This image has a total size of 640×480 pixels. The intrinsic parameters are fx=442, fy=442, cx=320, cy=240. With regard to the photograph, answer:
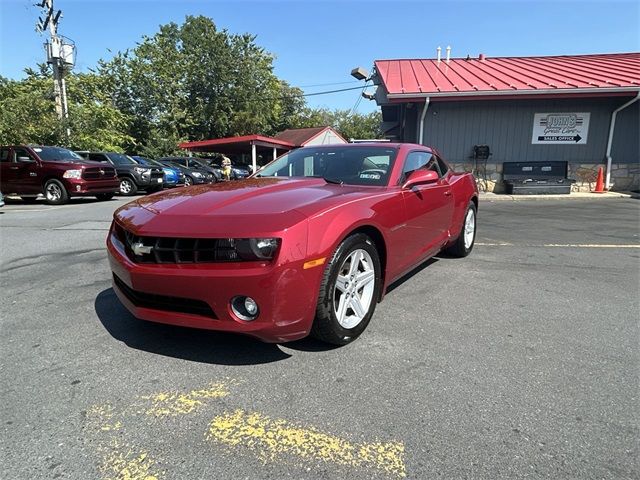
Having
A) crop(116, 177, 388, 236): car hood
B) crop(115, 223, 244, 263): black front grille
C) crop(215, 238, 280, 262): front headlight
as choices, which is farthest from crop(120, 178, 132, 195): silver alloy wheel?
crop(215, 238, 280, 262): front headlight

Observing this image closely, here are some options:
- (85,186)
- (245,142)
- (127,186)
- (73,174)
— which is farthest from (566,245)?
(245,142)

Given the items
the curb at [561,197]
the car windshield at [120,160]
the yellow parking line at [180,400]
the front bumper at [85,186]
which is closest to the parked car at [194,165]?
the car windshield at [120,160]

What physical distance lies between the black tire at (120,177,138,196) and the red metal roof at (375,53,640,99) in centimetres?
966

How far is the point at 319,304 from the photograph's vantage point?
2.70 m

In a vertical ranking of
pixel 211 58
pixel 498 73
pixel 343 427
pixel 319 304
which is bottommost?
pixel 343 427

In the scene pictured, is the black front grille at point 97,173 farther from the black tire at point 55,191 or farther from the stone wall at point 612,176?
the stone wall at point 612,176

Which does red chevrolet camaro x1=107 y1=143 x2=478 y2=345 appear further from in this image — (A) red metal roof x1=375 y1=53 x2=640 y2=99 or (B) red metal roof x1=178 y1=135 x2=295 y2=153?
(B) red metal roof x1=178 y1=135 x2=295 y2=153

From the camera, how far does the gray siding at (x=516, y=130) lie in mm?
15188

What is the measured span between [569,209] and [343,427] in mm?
11213

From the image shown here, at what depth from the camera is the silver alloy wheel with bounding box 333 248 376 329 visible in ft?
9.73

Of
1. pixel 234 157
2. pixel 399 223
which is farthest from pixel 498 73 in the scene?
pixel 234 157

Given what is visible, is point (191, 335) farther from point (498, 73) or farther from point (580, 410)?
point (498, 73)

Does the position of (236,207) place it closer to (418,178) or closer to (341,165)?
(341,165)

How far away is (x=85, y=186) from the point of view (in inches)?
496
